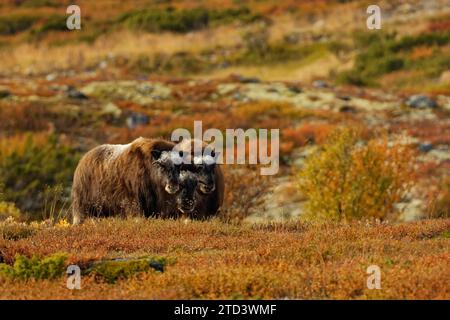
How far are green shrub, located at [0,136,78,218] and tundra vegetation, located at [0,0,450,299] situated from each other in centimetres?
7

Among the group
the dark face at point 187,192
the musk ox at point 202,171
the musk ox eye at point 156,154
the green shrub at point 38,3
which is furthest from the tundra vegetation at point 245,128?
the musk ox eye at point 156,154

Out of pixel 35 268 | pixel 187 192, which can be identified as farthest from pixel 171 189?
A: pixel 35 268

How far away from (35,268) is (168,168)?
476 centimetres

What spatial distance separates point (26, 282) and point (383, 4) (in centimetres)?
6143

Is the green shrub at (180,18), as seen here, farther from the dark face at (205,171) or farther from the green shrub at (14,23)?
the dark face at (205,171)

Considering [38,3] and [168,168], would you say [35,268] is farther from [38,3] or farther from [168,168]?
[38,3]

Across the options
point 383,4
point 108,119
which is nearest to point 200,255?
point 108,119

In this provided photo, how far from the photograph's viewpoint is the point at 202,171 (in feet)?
45.3

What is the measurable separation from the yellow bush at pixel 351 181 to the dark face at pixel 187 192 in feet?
25.8

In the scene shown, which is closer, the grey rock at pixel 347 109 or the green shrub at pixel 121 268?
the green shrub at pixel 121 268

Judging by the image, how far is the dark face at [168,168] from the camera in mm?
13789

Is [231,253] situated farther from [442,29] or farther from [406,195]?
[442,29]

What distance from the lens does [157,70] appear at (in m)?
54.4

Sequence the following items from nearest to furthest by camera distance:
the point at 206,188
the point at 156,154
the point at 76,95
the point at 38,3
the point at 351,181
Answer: the point at 206,188 → the point at 156,154 → the point at 351,181 → the point at 76,95 → the point at 38,3
